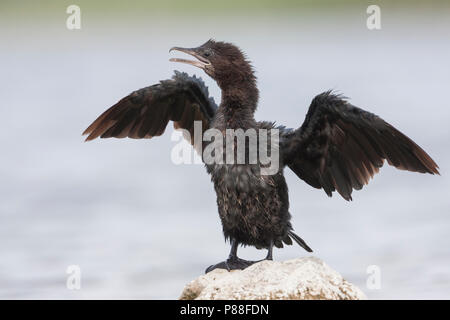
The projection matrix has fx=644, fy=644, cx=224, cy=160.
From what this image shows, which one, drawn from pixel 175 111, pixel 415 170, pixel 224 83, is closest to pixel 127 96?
pixel 175 111

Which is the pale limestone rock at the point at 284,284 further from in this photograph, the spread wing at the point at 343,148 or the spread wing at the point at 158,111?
the spread wing at the point at 158,111

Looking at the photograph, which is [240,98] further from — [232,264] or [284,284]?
[284,284]

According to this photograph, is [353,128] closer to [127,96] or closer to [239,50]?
[239,50]

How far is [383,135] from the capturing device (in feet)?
21.4

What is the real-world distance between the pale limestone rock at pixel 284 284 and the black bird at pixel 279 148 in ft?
1.97

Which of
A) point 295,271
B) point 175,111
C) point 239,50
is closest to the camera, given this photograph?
point 295,271

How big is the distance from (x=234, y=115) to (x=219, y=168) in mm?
594

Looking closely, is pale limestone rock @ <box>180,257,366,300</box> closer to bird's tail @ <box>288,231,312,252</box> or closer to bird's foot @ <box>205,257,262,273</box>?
bird's foot @ <box>205,257,262,273</box>

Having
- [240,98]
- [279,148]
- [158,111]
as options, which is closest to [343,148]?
[279,148]

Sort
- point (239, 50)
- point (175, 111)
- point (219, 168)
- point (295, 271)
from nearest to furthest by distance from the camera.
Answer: point (295, 271), point (219, 168), point (239, 50), point (175, 111)

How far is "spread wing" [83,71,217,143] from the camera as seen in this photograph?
24.0ft

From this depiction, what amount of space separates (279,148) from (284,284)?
1.63 meters

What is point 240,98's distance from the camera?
6.73m

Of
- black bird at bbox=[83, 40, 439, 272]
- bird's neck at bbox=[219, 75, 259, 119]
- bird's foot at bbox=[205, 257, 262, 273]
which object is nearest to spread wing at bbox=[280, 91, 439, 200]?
black bird at bbox=[83, 40, 439, 272]
